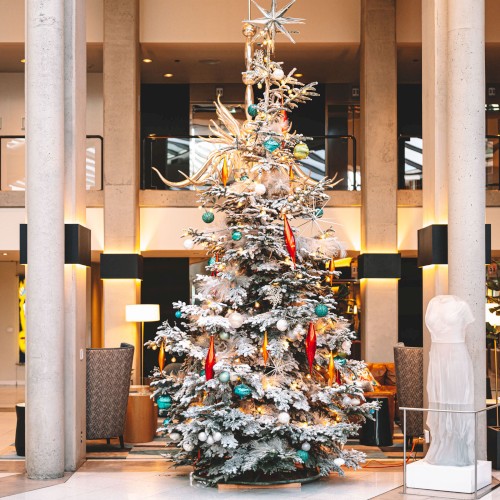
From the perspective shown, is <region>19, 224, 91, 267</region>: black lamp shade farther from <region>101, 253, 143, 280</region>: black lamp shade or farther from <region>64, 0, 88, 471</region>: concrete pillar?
<region>101, 253, 143, 280</region>: black lamp shade

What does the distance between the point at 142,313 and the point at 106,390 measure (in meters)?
3.98

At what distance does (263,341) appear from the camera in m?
7.94

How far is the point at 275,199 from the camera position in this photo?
27.3ft

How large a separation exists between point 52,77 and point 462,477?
5098mm

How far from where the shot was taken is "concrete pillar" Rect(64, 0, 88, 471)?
28.9 ft

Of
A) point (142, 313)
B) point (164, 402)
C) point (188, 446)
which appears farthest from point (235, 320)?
point (142, 313)

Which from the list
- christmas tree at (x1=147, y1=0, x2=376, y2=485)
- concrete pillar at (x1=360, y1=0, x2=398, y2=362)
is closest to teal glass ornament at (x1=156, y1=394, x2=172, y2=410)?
christmas tree at (x1=147, y1=0, x2=376, y2=485)

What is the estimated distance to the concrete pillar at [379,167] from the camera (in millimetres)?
14242

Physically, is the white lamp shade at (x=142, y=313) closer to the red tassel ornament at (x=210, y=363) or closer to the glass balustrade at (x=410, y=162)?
the glass balustrade at (x=410, y=162)

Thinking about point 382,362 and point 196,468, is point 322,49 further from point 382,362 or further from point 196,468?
point 196,468

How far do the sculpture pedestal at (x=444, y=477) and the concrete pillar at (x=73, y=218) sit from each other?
10.6 ft

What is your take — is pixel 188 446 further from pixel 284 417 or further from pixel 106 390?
pixel 106 390

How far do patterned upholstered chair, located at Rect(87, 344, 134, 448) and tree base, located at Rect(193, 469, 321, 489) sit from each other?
1813 mm

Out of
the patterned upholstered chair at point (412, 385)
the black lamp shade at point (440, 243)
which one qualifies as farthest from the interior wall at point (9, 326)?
the black lamp shade at point (440, 243)
